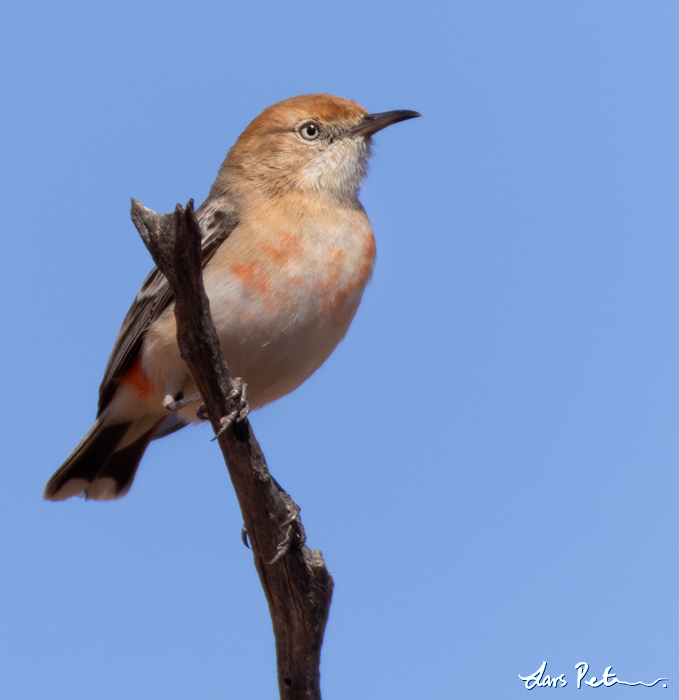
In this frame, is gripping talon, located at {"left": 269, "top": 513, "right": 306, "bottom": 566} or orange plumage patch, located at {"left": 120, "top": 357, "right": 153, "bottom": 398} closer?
gripping talon, located at {"left": 269, "top": 513, "right": 306, "bottom": 566}

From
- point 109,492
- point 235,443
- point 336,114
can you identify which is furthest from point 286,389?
point 336,114

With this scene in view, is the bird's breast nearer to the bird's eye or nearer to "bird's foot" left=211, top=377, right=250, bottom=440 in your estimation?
"bird's foot" left=211, top=377, right=250, bottom=440

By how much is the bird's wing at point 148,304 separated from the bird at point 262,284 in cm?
1

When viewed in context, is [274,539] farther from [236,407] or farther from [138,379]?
[138,379]

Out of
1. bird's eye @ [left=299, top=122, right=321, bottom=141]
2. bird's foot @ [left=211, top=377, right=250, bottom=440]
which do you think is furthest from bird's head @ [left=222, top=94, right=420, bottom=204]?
bird's foot @ [left=211, top=377, right=250, bottom=440]

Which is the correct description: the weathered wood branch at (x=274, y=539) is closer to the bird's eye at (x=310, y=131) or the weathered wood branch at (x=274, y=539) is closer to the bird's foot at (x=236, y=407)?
the bird's foot at (x=236, y=407)

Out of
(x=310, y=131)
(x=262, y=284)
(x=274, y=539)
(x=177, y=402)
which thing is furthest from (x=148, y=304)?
(x=274, y=539)

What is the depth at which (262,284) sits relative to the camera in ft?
21.2

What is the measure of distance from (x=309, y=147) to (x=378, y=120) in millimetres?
803

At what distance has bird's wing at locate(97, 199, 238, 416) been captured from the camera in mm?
6934

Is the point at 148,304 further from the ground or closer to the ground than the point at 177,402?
further from the ground

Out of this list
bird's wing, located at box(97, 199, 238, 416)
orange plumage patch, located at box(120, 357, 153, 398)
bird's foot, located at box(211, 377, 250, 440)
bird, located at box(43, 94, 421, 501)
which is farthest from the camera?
orange plumage patch, located at box(120, 357, 153, 398)

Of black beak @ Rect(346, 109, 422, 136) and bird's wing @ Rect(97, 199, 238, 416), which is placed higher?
black beak @ Rect(346, 109, 422, 136)

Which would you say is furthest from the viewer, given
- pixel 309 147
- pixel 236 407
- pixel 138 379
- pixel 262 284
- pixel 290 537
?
pixel 309 147
